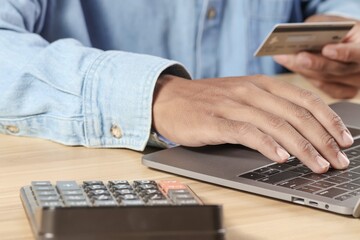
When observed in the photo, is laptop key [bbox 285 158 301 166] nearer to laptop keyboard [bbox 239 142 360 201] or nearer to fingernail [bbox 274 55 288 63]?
laptop keyboard [bbox 239 142 360 201]

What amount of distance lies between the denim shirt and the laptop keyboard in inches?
7.9

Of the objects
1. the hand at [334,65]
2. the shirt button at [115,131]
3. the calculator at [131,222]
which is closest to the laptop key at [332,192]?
the calculator at [131,222]

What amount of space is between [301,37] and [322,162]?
1.56 ft

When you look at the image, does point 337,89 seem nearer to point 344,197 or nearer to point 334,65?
point 334,65

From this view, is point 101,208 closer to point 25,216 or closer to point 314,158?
point 25,216

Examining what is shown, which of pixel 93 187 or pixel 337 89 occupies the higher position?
pixel 93 187

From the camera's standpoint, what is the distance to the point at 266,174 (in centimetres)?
85

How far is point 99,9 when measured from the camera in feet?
4.74

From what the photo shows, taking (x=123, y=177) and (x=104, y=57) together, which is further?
(x=104, y=57)

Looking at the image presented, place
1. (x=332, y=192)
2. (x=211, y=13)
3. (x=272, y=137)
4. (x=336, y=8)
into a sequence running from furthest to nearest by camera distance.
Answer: (x=336, y=8) < (x=211, y=13) < (x=272, y=137) < (x=332, y=192)

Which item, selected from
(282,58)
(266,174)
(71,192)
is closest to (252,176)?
Answer: (266,174)

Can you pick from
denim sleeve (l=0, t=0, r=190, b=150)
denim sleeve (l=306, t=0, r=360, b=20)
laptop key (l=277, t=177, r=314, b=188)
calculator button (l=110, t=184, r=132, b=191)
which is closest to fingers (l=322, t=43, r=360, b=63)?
denim sleeve (l=306, t=0, r=360, b=20)

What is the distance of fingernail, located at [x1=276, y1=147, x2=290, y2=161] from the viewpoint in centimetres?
86

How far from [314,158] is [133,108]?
0.87 feet
